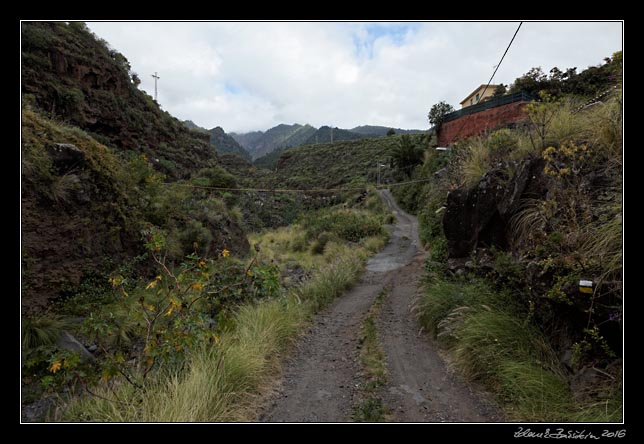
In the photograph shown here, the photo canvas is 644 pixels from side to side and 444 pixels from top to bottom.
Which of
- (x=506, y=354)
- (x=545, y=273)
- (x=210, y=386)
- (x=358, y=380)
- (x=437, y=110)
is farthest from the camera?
(x=437, y=110)

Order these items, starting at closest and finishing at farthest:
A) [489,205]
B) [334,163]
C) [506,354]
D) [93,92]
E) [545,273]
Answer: [545,273]
[506,354]
[489,205]
[93,92]
[334,163]

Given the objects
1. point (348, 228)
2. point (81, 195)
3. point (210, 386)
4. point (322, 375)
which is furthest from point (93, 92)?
point (322, 375)

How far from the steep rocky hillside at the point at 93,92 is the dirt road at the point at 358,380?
13.6 m

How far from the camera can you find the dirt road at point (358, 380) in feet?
9.70

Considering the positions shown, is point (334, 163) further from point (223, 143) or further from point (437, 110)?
point (223, 143)

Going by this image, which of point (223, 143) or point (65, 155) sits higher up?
point (223, 143)

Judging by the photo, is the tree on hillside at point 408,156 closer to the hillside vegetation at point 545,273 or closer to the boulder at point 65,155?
the hillside vegetation at point 545,273

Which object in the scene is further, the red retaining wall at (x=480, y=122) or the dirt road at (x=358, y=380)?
the red retaining wall at (x=480, y=122)

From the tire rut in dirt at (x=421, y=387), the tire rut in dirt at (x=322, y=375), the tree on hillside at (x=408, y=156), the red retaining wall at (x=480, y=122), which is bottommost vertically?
the tire rut in dirt at (x=322, y=375)

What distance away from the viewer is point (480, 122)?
1655cm

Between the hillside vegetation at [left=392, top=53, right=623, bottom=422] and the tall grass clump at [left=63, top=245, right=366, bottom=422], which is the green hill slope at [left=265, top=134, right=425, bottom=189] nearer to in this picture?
the hillside vegetation at [left=392, top=53, right=623, bottom=422]

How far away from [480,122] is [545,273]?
15.8 metres

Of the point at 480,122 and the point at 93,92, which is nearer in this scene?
the point at 480,122

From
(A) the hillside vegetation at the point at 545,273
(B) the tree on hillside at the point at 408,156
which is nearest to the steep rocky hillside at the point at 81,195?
(A) the hillside vegetation at the point at 545,273
